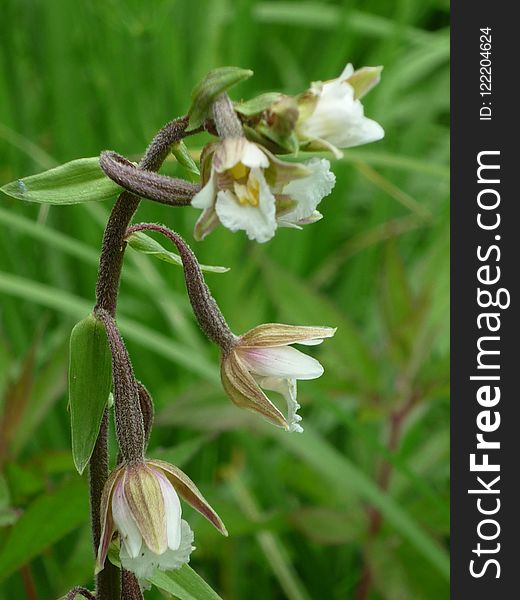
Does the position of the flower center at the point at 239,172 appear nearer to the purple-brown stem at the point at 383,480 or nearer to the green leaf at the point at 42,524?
the green leaf at the point at 42,524

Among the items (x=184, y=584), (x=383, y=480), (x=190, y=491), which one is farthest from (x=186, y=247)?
(x=383, y=480)

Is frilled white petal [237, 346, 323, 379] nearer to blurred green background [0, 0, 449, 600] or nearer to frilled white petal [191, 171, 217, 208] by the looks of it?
frilled white petal [191, 171, 217, 208]

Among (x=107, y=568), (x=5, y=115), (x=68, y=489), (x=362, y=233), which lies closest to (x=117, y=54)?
(x=5, y=115)

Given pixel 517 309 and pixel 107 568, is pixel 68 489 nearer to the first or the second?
pixel 107 568

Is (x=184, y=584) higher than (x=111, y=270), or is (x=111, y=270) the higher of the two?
(x=111, y=270)

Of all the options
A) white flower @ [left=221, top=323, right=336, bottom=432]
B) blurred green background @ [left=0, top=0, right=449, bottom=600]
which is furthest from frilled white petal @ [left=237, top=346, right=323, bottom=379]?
blurred green background @ [left=0, top=0, right=449, bottom=600]

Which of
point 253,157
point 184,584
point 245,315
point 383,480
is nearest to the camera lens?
point 253,157

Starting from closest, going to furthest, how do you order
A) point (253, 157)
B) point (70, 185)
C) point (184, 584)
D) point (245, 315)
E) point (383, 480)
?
point (253, 157) → point (70, 185) → point (184, 584) → point (383, 480) → point (245, 315)

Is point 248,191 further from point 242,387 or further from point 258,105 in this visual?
point 242,387
